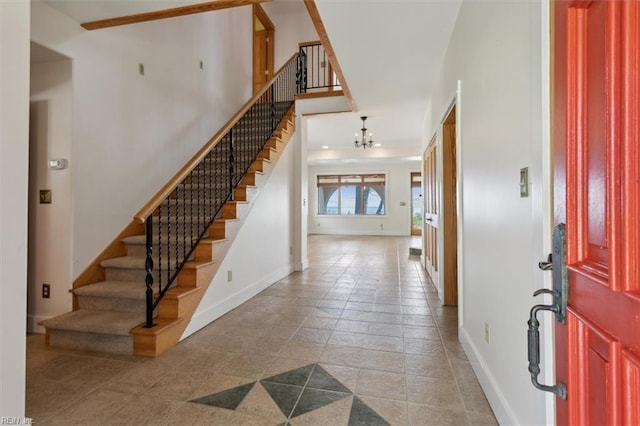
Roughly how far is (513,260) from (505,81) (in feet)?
2.80

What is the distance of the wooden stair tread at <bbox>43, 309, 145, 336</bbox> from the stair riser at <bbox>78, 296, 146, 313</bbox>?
60 millimetres

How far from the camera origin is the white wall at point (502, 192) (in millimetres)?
1213

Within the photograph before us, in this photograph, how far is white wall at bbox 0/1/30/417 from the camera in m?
1.18

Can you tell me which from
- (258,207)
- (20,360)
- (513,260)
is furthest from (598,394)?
(258,207)

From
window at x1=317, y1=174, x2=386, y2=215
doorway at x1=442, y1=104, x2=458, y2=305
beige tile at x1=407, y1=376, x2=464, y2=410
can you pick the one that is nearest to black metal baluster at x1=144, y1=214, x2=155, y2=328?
beige tile at x1=407, y1=376, x2=464, y2=410

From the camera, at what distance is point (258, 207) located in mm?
4020

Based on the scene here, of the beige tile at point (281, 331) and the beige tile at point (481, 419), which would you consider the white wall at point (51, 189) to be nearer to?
the beige tile at point (281, 331)

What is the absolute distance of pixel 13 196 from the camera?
1220mm

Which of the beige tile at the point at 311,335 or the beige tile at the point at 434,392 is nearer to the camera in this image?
the beige tile at the point at 434,392

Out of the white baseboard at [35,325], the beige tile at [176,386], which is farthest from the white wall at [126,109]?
the beige tile at [176,386]

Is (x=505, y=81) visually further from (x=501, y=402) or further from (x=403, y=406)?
(x=403, y=406)

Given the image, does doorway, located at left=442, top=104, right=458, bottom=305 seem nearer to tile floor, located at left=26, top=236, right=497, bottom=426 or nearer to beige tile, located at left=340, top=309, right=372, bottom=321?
tile floor, located at left=26, top=236, right=497, bottom=426

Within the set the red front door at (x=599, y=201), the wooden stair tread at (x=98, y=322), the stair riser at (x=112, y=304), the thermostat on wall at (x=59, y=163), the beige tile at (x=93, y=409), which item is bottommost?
the beige tile at (x=93, y=409)

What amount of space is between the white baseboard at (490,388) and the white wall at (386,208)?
9.62m
